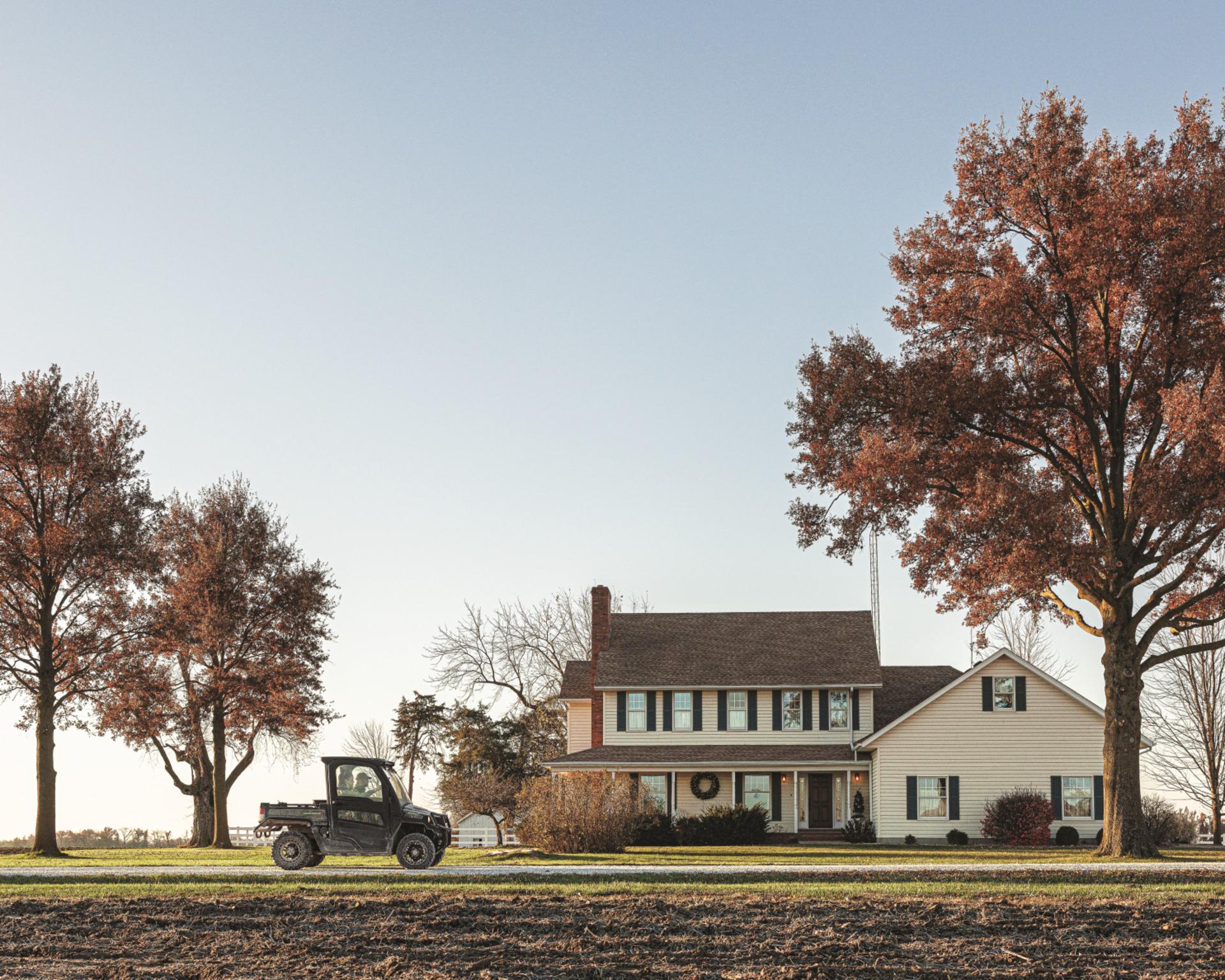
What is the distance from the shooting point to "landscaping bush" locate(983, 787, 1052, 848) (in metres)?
38.0

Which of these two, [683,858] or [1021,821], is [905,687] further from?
[683,858]

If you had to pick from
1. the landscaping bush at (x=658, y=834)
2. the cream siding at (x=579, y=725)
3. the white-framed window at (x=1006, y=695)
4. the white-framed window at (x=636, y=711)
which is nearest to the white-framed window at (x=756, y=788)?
the white-framed window at (x=636, y=711)

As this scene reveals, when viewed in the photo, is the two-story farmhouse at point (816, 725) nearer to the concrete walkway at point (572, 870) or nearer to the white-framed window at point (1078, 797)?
the white-framed window at point (1078, 797)

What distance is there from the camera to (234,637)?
136 ft

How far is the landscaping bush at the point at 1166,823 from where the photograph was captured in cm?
3859

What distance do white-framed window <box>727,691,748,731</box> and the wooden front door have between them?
9.19 ft

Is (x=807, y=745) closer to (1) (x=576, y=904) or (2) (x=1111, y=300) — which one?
(2) (x=1111, y=300)

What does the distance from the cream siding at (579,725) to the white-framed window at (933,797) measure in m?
11.9

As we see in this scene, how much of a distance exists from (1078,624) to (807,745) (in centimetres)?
1408

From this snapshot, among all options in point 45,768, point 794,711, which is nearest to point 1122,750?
point 794,711

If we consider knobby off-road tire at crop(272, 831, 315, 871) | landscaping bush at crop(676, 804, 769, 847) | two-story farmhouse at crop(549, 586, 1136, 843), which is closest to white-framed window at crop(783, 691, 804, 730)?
two-story farmhouse at crop(549, 586, 1136, 843)

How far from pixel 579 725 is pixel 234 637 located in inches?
494

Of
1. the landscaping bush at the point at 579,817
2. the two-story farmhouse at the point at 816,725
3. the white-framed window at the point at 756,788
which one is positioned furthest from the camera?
the white-framed window at the point at 756,788

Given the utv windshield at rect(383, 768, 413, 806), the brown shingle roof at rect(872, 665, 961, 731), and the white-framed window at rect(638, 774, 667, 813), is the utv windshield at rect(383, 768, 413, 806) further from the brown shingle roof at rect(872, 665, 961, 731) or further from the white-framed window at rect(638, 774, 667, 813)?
the brown shingle roof at rect(872, 665, 961, 731)
